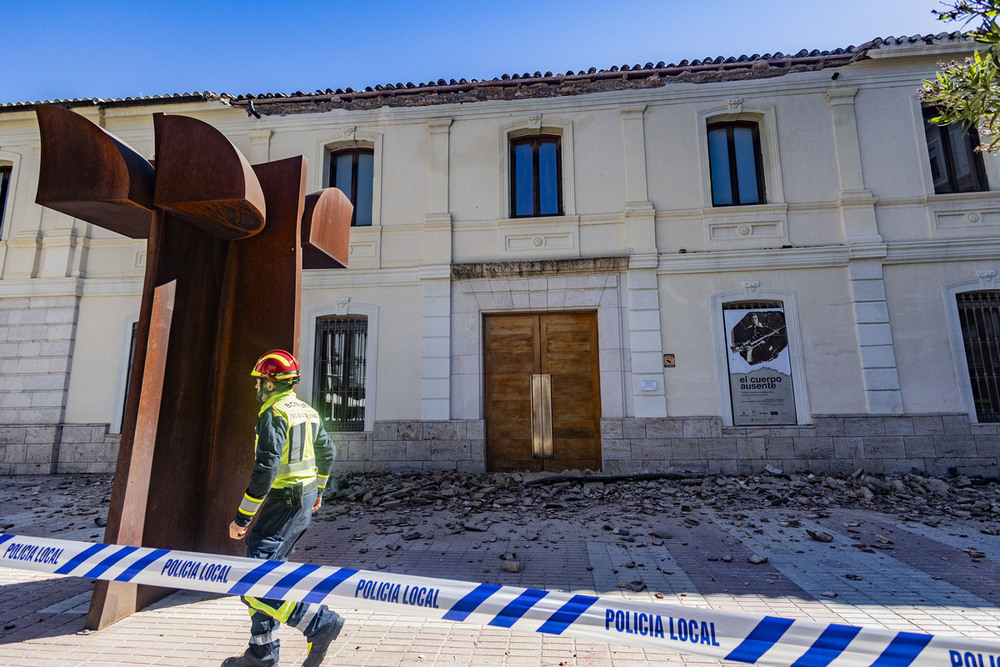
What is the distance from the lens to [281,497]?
3.05 metres

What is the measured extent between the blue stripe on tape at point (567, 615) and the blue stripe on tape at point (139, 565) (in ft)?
7.30

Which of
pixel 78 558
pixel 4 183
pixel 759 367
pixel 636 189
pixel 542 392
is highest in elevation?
pixel 4 183

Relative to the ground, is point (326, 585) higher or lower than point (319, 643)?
higher

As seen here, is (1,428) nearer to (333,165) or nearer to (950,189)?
(333,165)

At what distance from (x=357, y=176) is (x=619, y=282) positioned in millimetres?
6165

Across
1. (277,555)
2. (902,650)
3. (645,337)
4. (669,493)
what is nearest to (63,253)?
(277,555)

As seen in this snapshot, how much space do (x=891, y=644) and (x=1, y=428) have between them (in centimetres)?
1462

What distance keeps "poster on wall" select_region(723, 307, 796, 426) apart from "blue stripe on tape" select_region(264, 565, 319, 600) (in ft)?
27.3

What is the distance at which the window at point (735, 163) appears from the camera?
9805 millimetres

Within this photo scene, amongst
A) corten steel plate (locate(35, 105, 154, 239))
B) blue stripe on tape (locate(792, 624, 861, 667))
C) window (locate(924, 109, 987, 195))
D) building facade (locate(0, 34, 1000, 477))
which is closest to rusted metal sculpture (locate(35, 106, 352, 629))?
corten steel plate (locate(35, 105, 154, 239))

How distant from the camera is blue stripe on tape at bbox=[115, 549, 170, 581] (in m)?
2.71

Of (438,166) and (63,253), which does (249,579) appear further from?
(63,253)

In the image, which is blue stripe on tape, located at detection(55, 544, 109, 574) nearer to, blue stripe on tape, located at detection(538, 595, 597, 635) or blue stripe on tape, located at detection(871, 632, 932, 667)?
blue stripe on tape, located at detection(538, 595, 597, 635)

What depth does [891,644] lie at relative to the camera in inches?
75.3
